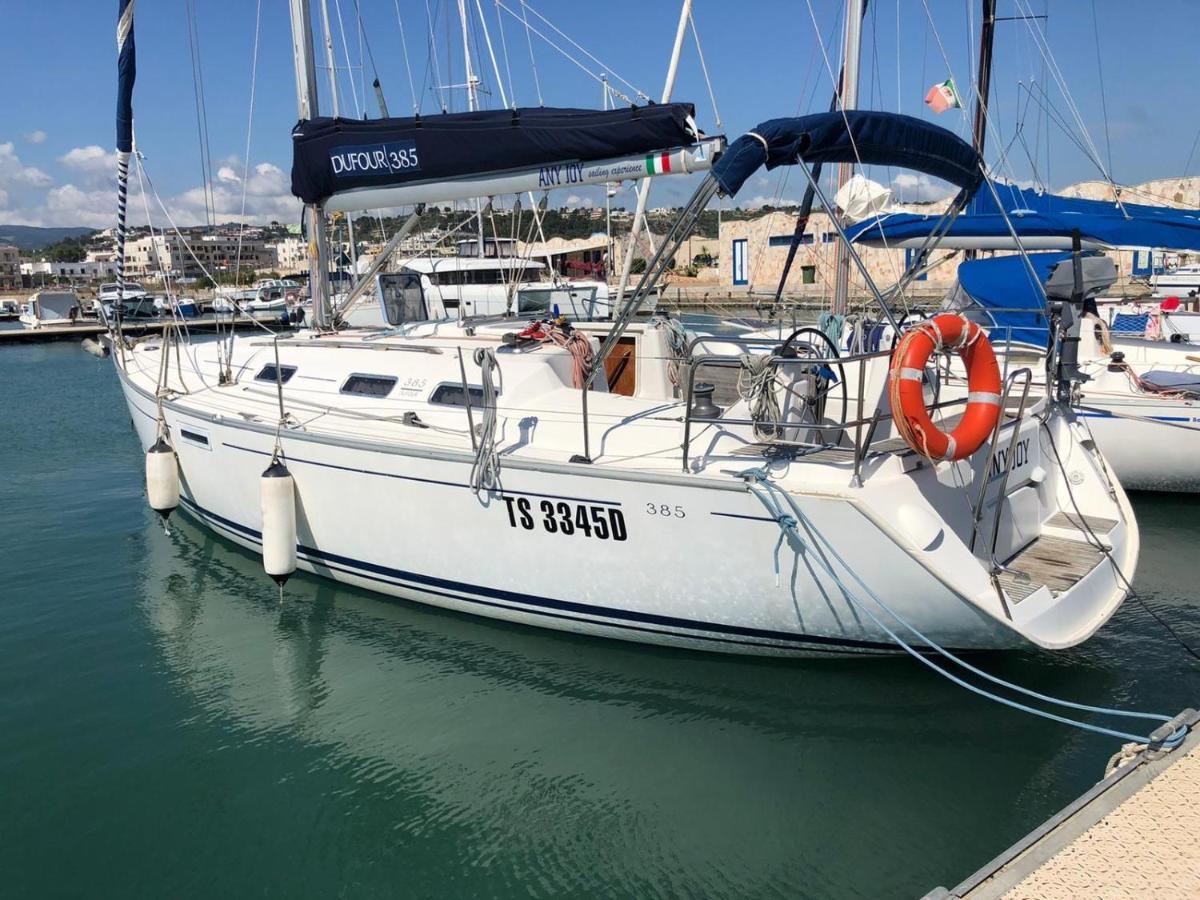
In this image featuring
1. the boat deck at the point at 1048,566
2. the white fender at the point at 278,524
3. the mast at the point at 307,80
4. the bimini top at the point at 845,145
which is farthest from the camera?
the mast at the point at 307,80

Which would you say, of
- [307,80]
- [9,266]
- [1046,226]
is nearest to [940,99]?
[1046,226]

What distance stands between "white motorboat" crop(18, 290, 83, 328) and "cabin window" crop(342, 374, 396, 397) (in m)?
45.3

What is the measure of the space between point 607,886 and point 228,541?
6.33m

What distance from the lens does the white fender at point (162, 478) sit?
8344 millimetres

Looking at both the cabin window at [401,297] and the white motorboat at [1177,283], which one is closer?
the cabin window at [401,297]

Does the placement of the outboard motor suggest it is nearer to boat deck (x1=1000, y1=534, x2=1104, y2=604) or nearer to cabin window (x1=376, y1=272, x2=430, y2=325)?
boat deck (x1=1000, y1=534, x2=1104, y2=604)

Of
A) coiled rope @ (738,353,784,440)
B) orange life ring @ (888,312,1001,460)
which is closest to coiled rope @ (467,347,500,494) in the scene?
coiled rope @ (738,353,784,440)

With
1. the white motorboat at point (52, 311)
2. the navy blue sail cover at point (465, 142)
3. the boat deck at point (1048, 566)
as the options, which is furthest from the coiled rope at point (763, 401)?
the white motorboat at point (52, 311)

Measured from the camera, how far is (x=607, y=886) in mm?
4238

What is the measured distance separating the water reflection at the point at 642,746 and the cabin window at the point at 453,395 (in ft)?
5.61

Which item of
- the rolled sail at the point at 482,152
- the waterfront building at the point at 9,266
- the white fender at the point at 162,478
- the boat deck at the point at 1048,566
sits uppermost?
the waterfront building at the point at 9,266

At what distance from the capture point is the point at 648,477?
5574 mm

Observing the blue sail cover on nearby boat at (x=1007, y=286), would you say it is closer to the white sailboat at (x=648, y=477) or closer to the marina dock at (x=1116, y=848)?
the white sailboat at (x=648, y=477)

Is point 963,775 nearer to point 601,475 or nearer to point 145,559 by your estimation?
point 601,475
